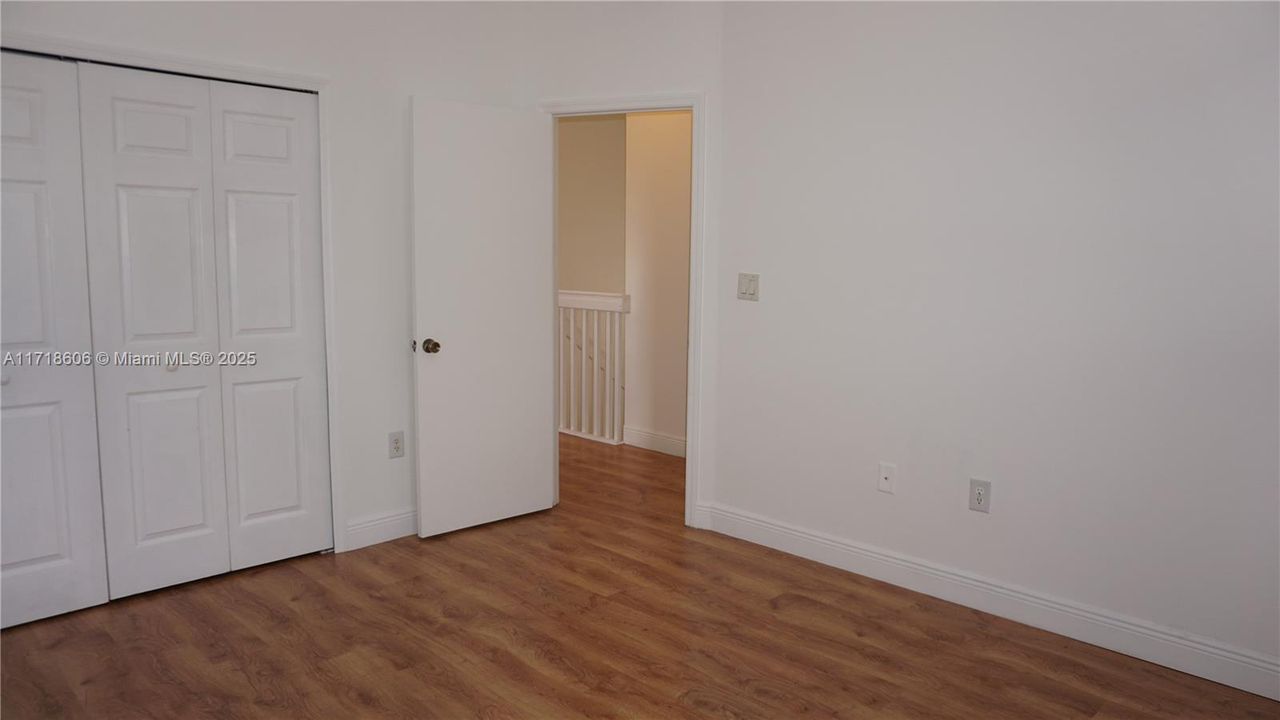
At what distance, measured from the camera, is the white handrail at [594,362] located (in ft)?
17.9

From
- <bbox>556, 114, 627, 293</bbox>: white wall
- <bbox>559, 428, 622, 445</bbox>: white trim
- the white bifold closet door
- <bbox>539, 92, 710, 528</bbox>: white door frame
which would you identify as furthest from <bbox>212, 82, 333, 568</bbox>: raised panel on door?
<bbox>556, 114, 627, 293</bbox>: white wall

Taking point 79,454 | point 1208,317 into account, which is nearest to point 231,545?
point 79,454

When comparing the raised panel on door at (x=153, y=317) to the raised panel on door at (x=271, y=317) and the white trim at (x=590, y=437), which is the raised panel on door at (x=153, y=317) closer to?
the raised panel on door at (x=271, y=317)

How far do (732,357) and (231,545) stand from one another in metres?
2.18

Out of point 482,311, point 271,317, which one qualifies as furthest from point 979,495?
point 271,317

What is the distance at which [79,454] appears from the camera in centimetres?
284

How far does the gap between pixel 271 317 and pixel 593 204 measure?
2829 mm

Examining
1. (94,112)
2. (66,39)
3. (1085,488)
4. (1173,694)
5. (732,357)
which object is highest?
(66,39)

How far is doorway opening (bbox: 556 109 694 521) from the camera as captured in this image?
5062mm

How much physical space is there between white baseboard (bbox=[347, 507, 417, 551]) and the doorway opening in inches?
42.2

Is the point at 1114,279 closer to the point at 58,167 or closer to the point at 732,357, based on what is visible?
the point at 732,357

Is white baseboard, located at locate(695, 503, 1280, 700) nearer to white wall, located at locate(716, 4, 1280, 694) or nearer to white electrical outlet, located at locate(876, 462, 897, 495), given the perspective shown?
white wall, located at locate(716, 4, 1280, 694)

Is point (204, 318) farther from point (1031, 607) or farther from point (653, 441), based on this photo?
point (1031, 607)

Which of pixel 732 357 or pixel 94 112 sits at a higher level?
pixel 94 112
